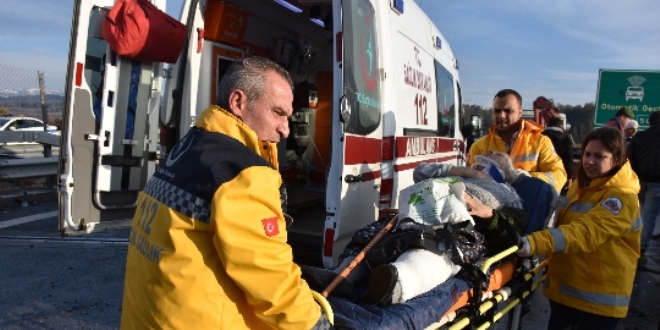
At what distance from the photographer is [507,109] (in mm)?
4477

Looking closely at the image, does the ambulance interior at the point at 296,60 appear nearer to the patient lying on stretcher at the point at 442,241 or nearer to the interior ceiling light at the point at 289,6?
the interior ceiling light at the point at 289,6

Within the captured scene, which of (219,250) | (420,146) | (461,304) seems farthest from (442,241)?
(420,146)

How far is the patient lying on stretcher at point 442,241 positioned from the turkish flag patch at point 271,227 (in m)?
0.94

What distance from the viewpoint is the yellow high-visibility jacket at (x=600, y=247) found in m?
2.90

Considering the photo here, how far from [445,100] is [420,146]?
1.62 m

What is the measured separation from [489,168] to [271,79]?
2.54 meters

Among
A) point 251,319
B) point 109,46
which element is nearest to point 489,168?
point 251,319

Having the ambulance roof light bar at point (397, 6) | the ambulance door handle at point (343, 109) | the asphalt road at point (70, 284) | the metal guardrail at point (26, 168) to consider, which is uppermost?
the ambulance roof light bar at point (397, 6)

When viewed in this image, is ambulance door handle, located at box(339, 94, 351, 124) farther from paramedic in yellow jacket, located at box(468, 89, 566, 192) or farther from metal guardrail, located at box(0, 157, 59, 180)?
metal guardrail, located at box(0, 157, 59, 180)

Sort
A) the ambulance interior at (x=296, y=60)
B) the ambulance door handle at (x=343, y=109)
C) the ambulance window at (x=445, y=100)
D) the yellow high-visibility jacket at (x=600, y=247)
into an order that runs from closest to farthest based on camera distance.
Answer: the yellow high-visibility jacket at (x=600, y=247) < the ambulance door handle at (x=343, y=109) < the ambulance interior at (x=296, y=60) < the ambulance window at (x=445, y=100)

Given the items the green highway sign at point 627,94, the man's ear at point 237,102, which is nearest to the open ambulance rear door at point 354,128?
the man's ear at point 237,102

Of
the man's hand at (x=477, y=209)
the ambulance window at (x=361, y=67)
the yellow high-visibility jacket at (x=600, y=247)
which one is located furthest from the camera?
the ambulance window at (x=361, y=67)

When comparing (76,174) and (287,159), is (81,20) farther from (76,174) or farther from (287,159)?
(287,159)

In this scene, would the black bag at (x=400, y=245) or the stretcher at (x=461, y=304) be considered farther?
the black bag at (x=400, y=245)
